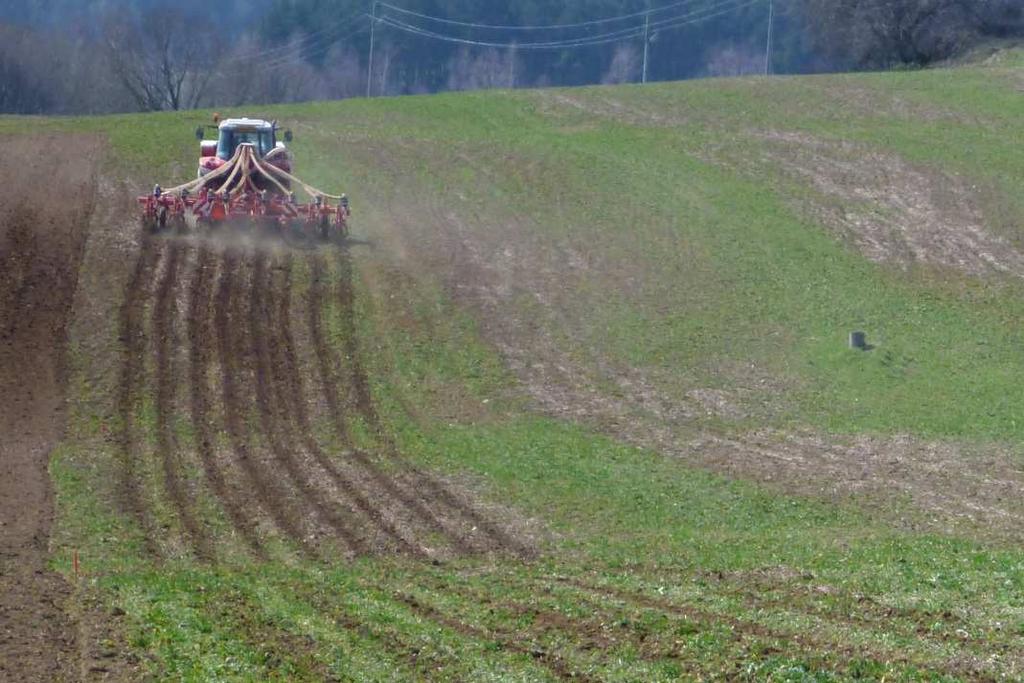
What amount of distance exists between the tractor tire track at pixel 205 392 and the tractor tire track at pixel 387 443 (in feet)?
8.21

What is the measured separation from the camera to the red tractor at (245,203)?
1237 inches

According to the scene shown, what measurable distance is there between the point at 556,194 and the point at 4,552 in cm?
2428

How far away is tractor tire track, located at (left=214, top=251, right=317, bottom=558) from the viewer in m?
17.1

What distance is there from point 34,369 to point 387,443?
22.0ft

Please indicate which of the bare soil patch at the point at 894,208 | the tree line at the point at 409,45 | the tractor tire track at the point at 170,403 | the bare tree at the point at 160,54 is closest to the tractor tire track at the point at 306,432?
the tractor tire track at the point at 170,403

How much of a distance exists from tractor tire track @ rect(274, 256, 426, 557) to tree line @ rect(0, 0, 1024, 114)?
43.7 meters

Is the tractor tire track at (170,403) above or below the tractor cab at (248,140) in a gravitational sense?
below

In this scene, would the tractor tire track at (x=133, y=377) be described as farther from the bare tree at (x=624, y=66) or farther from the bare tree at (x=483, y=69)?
the bare tree at (x=624, y=66)

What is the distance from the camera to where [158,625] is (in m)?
11.9

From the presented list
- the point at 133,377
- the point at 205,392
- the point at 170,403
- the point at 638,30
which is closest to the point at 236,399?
the point at 205,392

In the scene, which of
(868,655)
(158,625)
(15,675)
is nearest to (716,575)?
(868,655)

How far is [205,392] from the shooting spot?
22703 millimetres

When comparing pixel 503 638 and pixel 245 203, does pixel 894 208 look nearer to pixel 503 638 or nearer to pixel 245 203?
pixel 245 203

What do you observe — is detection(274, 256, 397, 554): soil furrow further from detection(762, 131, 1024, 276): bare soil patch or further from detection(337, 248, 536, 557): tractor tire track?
detection(762, 131, 1024, 276): bare soil patch
